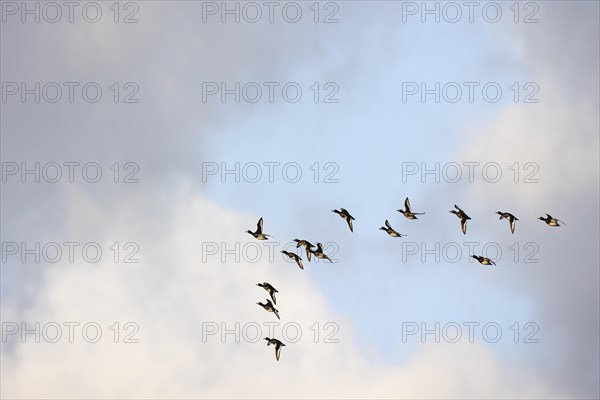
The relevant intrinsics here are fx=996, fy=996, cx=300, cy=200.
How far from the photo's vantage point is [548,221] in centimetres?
9781

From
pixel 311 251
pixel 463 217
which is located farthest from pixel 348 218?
pixel 463 217

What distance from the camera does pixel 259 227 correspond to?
98062mm

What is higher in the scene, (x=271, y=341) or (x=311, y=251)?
(x=311, y=251)

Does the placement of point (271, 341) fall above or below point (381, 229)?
below

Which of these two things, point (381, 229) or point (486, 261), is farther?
point (381, 229)

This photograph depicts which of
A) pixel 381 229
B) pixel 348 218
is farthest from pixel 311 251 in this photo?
pixel 381 229

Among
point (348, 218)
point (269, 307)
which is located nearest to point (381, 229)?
point (348, 218)

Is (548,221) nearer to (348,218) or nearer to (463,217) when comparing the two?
(463,217)

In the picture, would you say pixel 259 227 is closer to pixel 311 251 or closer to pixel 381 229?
pixel 311 251

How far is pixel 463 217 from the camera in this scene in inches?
3944

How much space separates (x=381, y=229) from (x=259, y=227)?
704 inches

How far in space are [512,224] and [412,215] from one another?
1350 centimetres

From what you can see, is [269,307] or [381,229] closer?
[269,307]

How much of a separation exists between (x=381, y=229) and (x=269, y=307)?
1700cm
